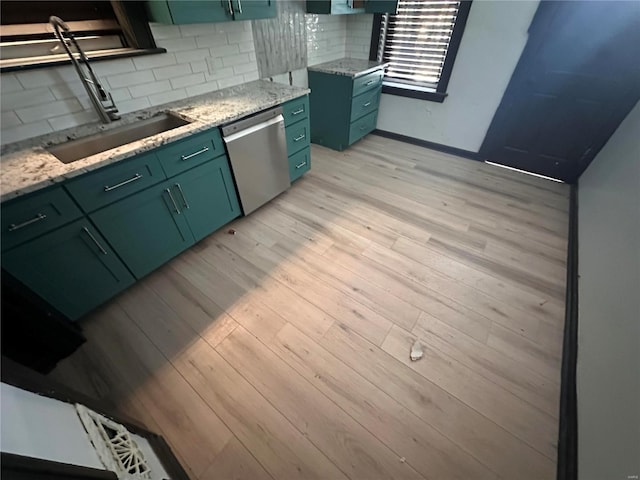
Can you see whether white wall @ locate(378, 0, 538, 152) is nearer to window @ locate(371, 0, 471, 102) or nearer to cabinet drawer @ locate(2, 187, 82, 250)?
window @ locate(371, 0, 471, 102)

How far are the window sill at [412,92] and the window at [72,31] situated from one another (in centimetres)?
251

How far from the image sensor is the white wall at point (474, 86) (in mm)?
2355

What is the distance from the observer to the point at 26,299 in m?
1.11

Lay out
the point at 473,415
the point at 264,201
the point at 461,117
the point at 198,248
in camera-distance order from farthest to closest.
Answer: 1. the point at 461,117
2. the point at 264,201
3. the point at 198,248
4. the point at 473,415

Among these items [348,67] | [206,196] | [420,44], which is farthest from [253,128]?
[420,44]

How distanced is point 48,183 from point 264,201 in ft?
4.50

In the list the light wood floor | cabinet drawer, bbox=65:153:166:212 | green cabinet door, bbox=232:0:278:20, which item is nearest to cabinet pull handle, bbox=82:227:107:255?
cabinet drawer, bbox=65:153:166:212

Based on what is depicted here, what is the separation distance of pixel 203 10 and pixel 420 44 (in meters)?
2.36

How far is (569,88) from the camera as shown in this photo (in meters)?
2.33

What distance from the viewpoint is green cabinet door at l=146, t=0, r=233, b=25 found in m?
1.49

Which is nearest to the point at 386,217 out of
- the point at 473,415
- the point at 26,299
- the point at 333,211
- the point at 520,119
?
the point at 333,211

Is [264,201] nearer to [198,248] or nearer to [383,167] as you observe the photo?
[198,248]

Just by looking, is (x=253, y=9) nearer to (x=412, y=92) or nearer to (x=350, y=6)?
(x=350, y=6)

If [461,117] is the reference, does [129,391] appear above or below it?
below
